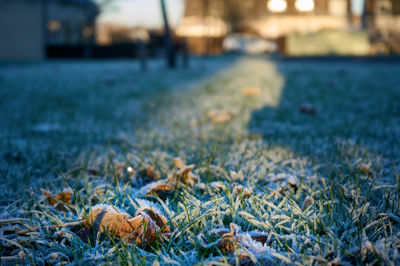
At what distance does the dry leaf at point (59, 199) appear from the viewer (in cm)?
116

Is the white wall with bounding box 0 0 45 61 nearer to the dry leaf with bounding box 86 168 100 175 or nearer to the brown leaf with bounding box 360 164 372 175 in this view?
the dry leaf with bounding box 86 168 100 175

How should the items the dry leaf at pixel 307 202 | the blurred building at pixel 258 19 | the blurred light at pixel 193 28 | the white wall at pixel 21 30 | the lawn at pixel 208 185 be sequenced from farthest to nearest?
the blurred light at pixel 193 28 < the blurred building at pixel 258 19 < the white wall at pixel 21 30 < the dry leaf at pixel 307 202 < the lawn at pixel 208 185

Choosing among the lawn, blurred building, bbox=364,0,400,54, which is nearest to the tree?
the lawn

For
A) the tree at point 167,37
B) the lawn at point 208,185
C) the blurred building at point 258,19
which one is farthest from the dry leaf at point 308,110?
the blurred building at point 258,19

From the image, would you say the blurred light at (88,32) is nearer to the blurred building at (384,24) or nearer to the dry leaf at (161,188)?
the blurred building at (384,24)

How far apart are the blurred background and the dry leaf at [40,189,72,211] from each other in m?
6.72

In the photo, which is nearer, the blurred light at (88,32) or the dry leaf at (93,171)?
the dry leaf at (93,171)

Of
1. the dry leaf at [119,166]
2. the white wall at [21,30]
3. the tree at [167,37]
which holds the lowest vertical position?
the dry leaf at [119,166]

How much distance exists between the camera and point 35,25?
57.8 feet

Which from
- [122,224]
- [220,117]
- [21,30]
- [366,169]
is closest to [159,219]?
[122,224]

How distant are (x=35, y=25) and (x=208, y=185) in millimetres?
19675

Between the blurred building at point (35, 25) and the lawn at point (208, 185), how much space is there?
54.5 feet

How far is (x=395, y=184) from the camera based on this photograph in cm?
126

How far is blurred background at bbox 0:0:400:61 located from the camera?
12.5m
